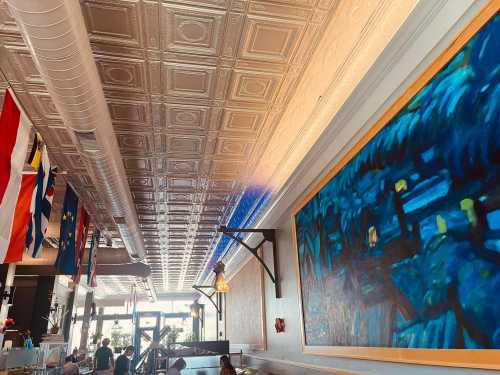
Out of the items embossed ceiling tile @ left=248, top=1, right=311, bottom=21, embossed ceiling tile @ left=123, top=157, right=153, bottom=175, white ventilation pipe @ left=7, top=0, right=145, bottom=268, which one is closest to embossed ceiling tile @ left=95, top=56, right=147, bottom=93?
white ventilation pipe @ left=7, top=0, right=145, bottom=268

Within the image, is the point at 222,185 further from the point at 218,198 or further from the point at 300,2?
the point at 300,2

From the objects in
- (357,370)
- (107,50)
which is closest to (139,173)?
(107,50)

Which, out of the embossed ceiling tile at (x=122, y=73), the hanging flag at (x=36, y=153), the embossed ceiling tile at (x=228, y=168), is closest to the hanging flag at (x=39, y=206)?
the hanging flag at (x=36, y=153)

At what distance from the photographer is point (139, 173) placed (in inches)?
228

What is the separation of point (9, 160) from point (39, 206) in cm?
132

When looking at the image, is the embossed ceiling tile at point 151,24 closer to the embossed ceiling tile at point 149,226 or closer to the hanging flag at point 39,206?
the hanging flag at point 39,206

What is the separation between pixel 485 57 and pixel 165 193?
5570 mm

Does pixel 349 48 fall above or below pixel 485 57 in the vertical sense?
above

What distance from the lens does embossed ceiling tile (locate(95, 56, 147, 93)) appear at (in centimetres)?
341

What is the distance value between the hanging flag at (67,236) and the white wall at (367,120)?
3.06 meters

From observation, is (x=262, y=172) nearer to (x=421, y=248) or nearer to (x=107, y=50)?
(x=107, y=50)

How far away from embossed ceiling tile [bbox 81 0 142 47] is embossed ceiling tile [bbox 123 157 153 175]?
92.8 inches

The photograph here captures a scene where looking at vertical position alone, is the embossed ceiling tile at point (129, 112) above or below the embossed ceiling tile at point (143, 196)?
above

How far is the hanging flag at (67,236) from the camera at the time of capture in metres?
5.39
